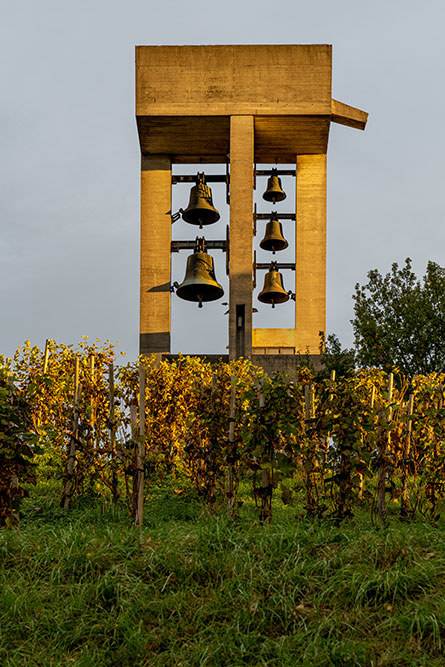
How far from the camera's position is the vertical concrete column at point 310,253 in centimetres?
1792

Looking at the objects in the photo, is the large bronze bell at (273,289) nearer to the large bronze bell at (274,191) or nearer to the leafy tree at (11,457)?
the large bronze bell at (274,191)

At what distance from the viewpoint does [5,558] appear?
15.7 ft

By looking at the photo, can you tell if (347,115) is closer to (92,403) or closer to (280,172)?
(280,172)

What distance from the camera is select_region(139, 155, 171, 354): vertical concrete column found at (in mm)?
17797

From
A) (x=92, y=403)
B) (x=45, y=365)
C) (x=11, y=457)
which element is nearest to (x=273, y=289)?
(x=45, y=365)

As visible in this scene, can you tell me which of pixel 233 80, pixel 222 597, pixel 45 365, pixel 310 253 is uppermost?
pixel 233 80

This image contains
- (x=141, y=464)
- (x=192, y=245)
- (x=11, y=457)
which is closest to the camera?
(x=11, y=457)

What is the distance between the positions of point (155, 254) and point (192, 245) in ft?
3.59

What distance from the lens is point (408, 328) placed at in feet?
59.9

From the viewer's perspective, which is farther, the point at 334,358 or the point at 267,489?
the point at 334,358

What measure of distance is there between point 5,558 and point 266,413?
8.35 feet

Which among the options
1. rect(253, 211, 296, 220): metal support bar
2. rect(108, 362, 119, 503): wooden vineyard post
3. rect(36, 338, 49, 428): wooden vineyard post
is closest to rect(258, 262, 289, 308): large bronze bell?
rect(253, 211, 296, 220): metal support bar

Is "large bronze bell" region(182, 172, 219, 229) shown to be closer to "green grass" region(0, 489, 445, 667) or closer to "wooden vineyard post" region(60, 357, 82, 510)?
"wooden vineyard post" region(60, 357, 82, 510)

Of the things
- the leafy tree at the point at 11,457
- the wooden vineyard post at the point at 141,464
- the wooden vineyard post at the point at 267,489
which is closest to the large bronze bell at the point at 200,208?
the wooden vineyard post at the point at 141,464
